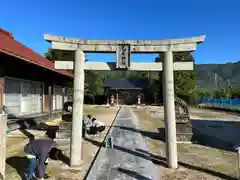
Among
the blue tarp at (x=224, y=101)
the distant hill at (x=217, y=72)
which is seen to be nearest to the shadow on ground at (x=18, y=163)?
the blue tarp at (x=224, y=101)

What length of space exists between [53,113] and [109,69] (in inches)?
469

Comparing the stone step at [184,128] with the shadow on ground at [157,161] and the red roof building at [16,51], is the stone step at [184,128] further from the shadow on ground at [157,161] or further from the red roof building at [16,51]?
the red roof building at [16,51]

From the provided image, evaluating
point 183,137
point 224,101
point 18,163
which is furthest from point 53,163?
point 224,101

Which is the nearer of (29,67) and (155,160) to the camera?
(155,160)

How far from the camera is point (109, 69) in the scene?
7.09 meters

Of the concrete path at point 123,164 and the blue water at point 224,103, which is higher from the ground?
the blue water at point 224,103

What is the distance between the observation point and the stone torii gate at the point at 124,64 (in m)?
6.68

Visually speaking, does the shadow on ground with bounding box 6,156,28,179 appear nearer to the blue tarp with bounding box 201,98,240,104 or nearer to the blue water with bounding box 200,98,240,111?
the blue water with bounding box 200,98,240,111

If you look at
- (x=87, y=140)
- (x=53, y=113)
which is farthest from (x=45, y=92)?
(x=87, y=140)

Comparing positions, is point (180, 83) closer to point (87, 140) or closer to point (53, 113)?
point (53, 113)

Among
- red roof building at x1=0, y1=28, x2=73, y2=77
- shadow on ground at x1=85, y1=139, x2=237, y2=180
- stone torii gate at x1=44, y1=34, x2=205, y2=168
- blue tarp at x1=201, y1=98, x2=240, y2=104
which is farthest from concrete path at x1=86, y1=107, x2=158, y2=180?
blue tarp at x1=201, y1=98, x2=240, y2=104

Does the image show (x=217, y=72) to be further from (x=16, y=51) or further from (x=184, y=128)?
(x=16, y=51)

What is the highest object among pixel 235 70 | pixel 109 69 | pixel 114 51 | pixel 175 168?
pixel 235 70

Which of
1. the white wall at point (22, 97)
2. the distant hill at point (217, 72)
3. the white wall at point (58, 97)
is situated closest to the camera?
the white wall at point (22, 97)
